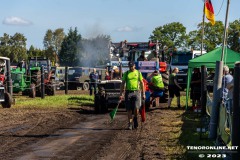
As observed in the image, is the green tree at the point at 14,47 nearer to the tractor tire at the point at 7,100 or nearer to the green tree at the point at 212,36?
the green tree at the point at 212,36

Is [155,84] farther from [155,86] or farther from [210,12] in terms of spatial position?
[210,12]

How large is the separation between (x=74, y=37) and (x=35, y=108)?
79.7m

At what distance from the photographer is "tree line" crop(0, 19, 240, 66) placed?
81.0 m

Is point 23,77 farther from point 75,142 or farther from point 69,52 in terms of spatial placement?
point 69,52

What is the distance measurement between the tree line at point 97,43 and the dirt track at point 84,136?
6253 centimetres

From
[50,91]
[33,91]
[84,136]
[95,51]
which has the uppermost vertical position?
[95,51]

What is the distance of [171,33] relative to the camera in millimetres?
93000

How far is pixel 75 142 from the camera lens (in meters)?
11.5

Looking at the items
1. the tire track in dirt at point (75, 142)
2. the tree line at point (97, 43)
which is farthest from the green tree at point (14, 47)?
the tire track in dirt at point (75, 142)

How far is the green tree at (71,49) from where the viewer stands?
319 ft

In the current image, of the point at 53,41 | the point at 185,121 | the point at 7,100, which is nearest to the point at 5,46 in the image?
the point at 53,41

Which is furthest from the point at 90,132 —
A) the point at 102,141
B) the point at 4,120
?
the point at 4,120

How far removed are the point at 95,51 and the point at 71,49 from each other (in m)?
10.5

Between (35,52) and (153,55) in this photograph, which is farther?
(35,52)
